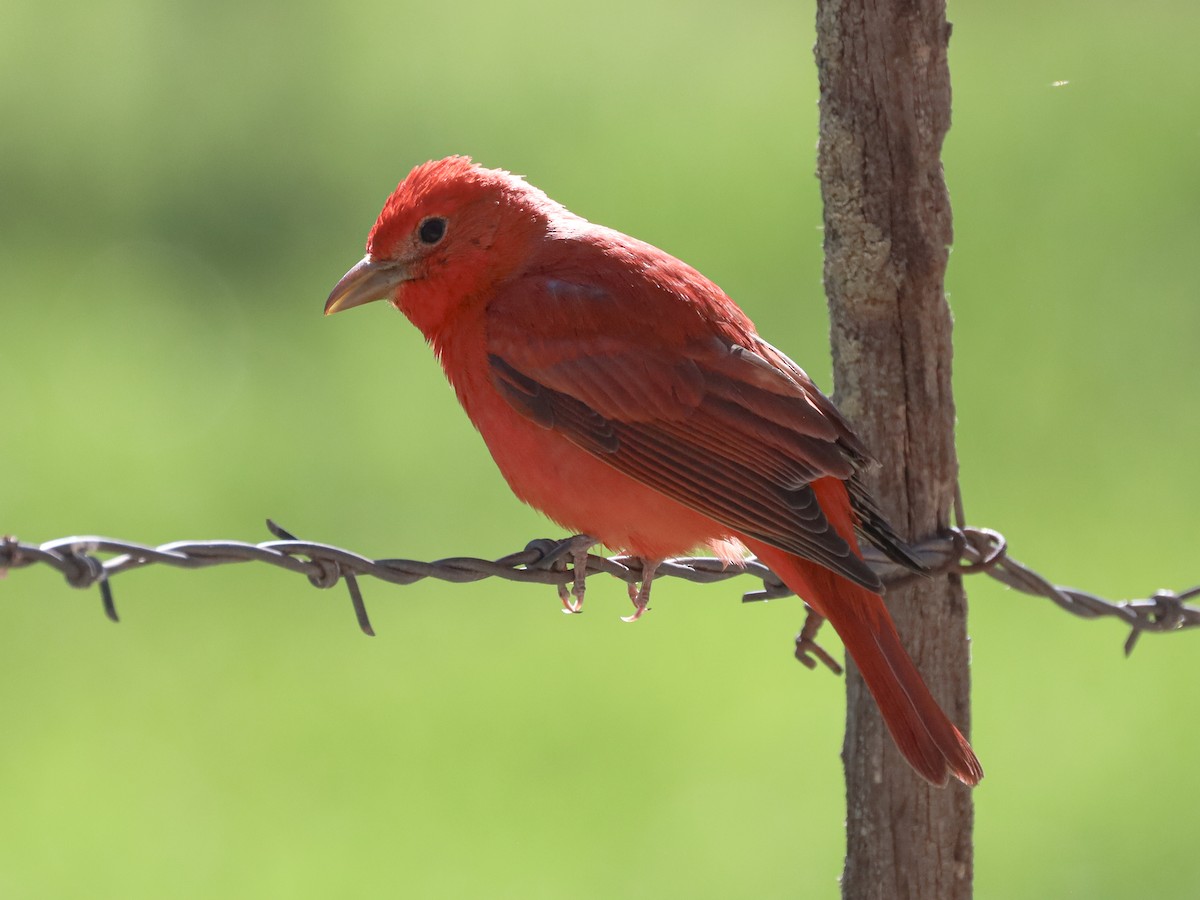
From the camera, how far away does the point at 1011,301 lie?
32.8 feet

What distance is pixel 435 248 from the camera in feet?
14.7

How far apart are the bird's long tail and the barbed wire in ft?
0.51

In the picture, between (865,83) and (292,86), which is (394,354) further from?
(865,83)

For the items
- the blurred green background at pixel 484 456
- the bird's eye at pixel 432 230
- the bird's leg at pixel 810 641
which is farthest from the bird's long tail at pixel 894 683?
the blurred green background at pixel 484 456

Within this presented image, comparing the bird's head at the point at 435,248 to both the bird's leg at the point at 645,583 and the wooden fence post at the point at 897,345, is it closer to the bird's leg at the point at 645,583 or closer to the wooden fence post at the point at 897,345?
the bird's leg at the point at 645,583

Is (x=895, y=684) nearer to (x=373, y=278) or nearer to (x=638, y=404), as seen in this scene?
(x=638, y=404)

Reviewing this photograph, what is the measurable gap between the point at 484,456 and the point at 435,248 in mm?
4757

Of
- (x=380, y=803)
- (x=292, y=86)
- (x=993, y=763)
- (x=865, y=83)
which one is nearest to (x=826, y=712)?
(x=993, y=763)

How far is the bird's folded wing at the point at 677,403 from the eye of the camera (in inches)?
154

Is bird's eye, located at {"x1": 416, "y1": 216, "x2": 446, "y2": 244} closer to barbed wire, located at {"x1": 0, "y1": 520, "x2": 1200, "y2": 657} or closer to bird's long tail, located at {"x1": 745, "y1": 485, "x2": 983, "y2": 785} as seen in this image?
barbed wire, located at {"x1": 0, "y1": 520, "x2": 1200, "y2": 657}

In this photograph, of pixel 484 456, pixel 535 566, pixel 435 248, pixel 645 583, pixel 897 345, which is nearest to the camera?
pixel 897 345

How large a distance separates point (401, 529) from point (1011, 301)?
3.95 meters

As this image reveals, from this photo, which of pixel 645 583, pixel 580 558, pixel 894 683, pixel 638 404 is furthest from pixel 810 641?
pixel 638 404

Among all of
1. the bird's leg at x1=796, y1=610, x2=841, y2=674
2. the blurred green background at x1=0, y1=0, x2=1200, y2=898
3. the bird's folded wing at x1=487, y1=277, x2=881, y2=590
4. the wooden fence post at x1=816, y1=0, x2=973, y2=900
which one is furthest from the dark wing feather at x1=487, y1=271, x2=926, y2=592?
the blurred green background at x1=0, y1=0, x2=1200, y2=898
